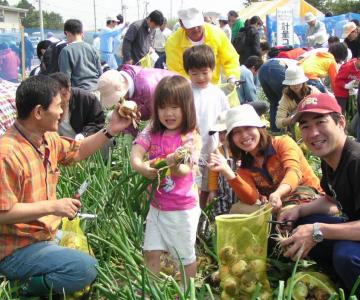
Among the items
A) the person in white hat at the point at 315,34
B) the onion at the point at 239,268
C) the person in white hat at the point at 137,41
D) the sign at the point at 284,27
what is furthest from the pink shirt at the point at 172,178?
the sign at the point at 284,27

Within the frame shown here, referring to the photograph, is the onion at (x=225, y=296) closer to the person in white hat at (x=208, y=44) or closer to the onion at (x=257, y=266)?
the onion at (x=257, y=266)

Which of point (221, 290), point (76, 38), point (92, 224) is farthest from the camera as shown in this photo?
point (76, 38)

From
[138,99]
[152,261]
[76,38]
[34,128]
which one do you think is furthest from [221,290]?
[76,38]

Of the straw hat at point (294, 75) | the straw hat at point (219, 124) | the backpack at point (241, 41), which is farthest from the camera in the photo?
the backpack at point (241, 41)

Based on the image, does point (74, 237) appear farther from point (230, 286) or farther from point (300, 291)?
point (300, 291)

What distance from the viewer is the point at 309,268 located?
2361 millimetres

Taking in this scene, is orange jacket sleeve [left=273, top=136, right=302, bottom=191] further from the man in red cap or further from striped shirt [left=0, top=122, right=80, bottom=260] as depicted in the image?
striped shirt [left=0, top=122, right=80, bottom=260]

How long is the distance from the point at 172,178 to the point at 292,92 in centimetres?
252

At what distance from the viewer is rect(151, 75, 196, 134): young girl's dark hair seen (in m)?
2.42

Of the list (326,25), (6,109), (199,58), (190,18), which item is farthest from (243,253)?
(326,25)

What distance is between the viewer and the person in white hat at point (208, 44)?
3959 millimetres

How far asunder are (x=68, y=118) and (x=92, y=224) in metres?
1.20

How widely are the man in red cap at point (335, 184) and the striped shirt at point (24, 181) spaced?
1.06m

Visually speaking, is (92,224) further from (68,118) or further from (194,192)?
(68,118)
